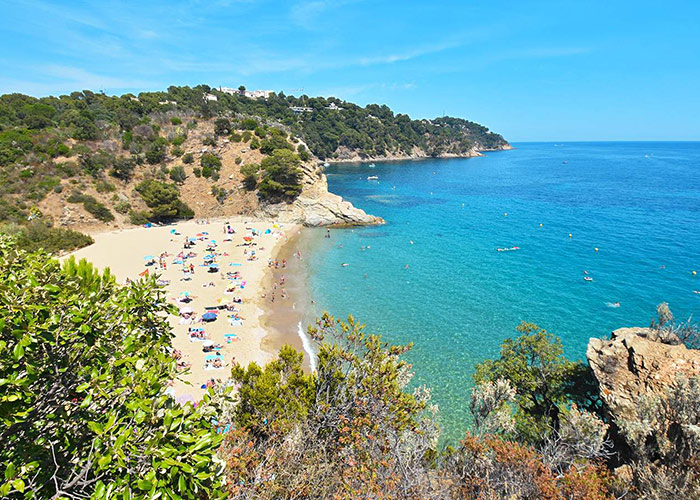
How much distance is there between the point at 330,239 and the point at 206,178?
24049 mm

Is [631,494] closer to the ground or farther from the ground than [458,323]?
farther from the ground

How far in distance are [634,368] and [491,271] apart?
24.3 meters

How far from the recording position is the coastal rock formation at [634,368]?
435 inches

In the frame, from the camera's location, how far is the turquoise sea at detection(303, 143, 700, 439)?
78.7ft

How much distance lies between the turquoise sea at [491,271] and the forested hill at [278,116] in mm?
39642

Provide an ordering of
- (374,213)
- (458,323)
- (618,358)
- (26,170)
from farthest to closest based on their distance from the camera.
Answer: (374,213) → (26,170) → (458,323) → (618,358)

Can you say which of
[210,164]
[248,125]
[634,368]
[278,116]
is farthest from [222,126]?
[634,368]

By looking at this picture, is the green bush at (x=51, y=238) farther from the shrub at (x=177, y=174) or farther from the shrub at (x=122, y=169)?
the shrub at (x=177, y=174)

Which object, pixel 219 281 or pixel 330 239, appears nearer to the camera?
pixel 219 281

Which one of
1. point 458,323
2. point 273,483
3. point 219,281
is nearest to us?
point 273,483

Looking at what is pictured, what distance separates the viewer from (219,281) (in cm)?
3106

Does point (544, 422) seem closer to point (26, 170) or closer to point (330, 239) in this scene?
point (330, 239)

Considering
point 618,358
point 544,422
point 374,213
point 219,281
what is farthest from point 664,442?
point 374,213

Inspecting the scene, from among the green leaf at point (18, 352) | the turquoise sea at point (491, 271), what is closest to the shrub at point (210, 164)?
the turquoise sea at point (491, 271)
